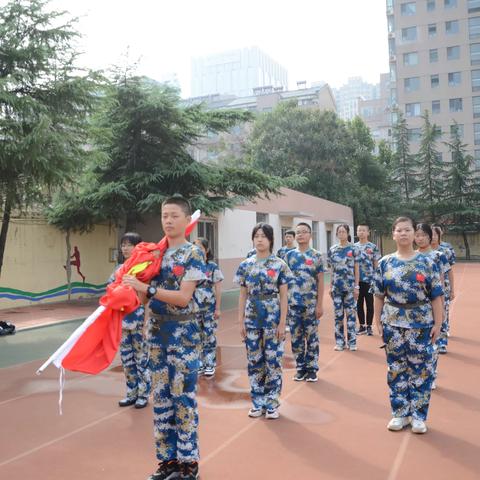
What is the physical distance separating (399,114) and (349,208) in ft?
46.5

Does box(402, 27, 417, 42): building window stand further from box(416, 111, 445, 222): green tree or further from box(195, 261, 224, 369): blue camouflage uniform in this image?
box(195, 261, 224, 369): blue camouflage uniform

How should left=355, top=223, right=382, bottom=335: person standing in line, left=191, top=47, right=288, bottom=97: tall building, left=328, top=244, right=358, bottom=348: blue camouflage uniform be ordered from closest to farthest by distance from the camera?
1. left=328, top=244, right=358, bottom=348: blue camouflage uniform
2. left=355, top=223, right=382, bottom=335: person standing in line
3. left=191, top=47, right=288, bottom=97: tall building

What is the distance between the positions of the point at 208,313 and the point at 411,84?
49.1 metres

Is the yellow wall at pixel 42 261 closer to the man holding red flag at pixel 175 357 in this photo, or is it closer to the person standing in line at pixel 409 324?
→ the man holding red flag at pixel 175 357

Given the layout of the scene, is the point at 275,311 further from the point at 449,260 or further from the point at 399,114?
the point at 399,114

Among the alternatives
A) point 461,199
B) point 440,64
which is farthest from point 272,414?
point 440,64

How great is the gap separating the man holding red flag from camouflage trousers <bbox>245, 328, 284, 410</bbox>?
139cm

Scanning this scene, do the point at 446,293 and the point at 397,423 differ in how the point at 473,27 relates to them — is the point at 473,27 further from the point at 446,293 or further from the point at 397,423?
the point at 397,423

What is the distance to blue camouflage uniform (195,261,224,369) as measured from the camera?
6.15 m

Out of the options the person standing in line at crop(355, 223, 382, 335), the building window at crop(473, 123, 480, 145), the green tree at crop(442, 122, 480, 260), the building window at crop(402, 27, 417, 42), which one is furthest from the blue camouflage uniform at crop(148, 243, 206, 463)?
the building window at crop(402, 27, 417, 42)

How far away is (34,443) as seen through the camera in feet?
13.3


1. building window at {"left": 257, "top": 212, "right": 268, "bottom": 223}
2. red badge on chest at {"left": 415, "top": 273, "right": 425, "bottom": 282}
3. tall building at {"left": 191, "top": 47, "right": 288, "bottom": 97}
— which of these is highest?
tall building at {"left": 191, "top": 47, "right": 288, "bottom": 97}

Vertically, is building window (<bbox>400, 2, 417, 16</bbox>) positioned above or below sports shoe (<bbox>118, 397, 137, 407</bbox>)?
above

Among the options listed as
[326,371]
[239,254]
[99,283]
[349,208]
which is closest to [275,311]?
[326,371]
